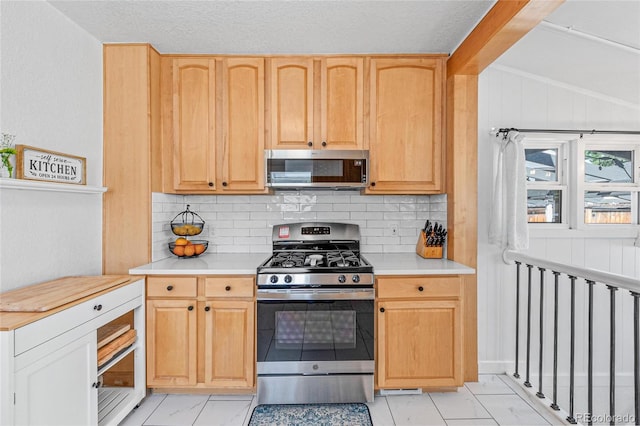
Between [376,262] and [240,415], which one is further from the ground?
[376,262]

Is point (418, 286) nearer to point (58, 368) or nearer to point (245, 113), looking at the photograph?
point (245, 113)

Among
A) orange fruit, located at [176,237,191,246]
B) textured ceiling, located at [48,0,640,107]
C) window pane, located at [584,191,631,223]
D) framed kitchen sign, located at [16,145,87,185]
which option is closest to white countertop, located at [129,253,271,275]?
orange fruit, located at [176,237,191,246]

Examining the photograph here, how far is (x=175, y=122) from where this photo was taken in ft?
8.69

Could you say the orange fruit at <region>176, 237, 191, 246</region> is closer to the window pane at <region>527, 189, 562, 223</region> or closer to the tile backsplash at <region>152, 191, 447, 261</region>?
the tile backsplash at <region>152, 191, 447, 261</region>

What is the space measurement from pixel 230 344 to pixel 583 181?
3.17m

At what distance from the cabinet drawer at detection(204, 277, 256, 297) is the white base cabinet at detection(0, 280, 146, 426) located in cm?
50

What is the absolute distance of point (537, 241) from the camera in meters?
2.89

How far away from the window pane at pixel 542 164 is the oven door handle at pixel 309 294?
196cm

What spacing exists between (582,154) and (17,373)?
3943 millimetres

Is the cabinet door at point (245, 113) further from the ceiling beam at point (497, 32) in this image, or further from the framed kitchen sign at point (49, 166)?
the ceiling beam at point (497, 32)

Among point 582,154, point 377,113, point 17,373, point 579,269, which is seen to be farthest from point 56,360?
point 582,154

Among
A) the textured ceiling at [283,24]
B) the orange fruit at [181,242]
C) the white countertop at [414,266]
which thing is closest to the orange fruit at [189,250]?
the orange fruit at [181,242]

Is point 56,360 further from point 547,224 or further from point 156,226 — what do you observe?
point 547,224

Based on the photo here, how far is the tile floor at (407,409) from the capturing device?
212 centimetres
